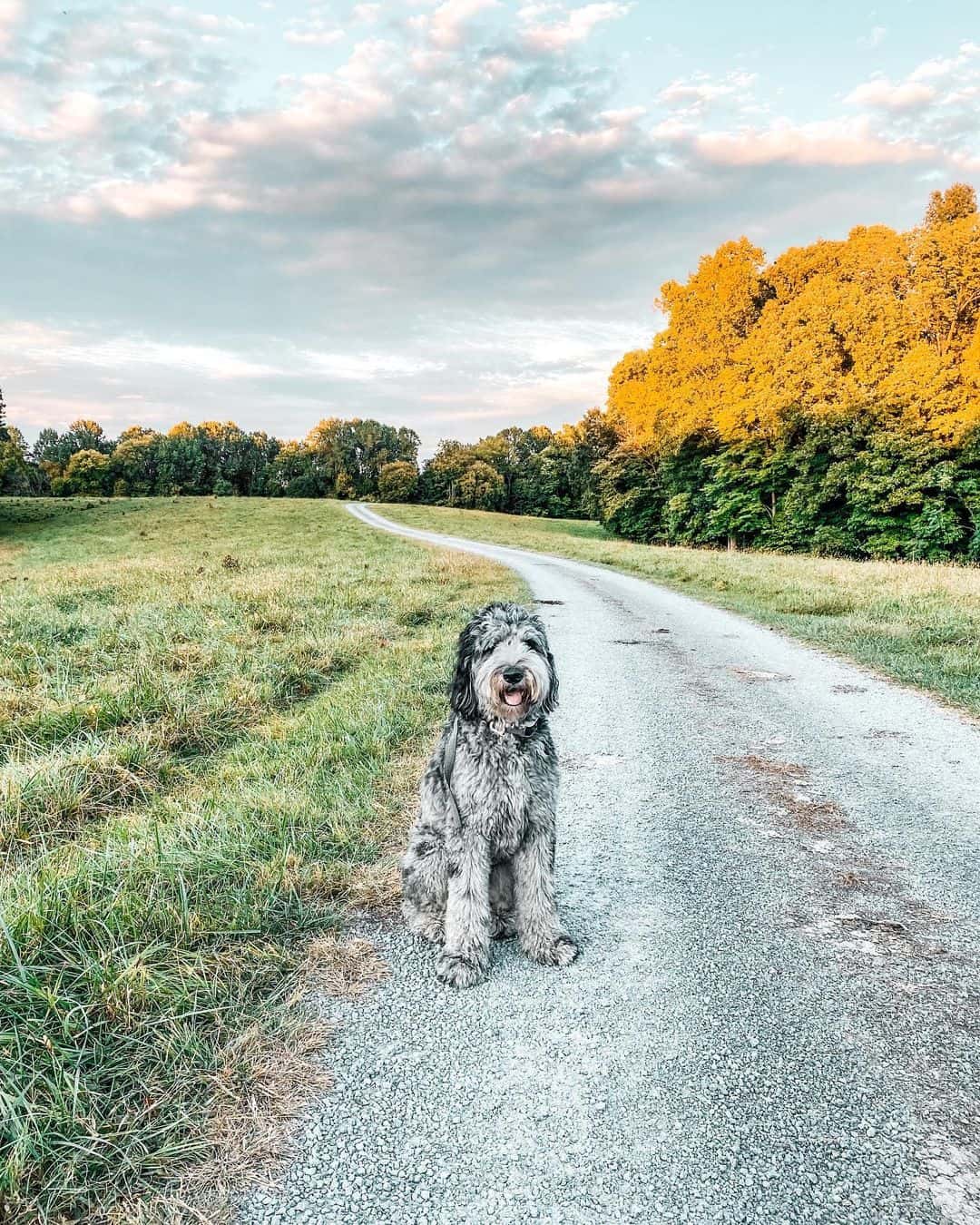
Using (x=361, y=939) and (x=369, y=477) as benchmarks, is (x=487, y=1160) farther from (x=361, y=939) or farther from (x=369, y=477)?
(x=369, y=477)

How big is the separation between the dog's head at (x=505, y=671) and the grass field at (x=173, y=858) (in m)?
1.36

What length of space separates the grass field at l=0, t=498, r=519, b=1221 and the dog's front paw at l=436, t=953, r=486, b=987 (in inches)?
18.7

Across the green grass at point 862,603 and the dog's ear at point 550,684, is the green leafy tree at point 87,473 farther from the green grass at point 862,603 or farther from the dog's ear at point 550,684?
the dog's ear at point 550,684

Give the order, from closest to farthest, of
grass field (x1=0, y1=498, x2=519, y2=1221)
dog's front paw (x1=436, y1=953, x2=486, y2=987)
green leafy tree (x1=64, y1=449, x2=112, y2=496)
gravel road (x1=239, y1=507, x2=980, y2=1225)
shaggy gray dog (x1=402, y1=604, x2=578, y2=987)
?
gravel road (x1=239, y1=507, x2=980, y2=1225) → grass field (x1=0, y1=498, x2=519, y2=1221) → dog's front paw (x1=436, y1=953, x2=486, y2=987) → shaggy gray dog (x1=402, y1=604, x2=578, y2=987) → green leafy tree (x1=64, y1=449, x2=112, y2=496)

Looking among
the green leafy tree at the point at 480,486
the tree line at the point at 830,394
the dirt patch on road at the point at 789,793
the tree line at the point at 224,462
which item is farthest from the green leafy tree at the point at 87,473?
the dirt patch on road at the point at 789,793

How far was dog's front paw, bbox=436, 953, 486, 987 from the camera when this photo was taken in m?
3.35

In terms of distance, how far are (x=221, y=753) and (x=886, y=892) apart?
5.43 m

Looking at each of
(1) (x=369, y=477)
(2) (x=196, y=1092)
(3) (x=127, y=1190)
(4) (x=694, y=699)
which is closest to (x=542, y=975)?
(2) (x=196, y=1092)

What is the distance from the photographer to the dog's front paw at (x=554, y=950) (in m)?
3.50

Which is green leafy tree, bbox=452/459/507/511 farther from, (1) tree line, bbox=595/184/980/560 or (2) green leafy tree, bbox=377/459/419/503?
(1) tree line, bbox=595/184/980/560

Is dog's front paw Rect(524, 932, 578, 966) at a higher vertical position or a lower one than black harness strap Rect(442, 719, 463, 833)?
lower

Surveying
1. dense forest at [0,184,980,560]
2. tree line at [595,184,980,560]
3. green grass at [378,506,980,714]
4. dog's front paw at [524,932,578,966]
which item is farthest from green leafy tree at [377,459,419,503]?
dog's front paw at [524,932,578,966]

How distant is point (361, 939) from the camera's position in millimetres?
3609

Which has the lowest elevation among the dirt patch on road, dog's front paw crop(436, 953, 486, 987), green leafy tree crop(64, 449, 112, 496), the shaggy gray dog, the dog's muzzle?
dog's front paw crop(436, 953, 486, 987)
